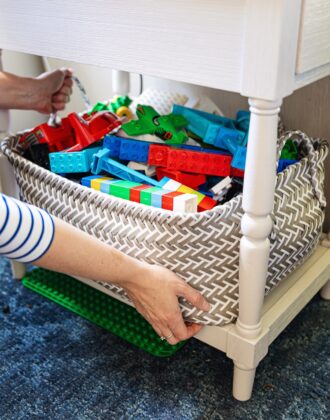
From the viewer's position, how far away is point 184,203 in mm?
703

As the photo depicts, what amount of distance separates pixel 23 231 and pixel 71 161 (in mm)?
305

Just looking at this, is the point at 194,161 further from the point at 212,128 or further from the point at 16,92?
the point at 16,92

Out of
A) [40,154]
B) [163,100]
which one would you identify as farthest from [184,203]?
[163,100]

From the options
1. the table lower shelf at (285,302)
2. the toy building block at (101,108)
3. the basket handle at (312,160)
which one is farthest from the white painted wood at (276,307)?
the toy building block at (101,108)

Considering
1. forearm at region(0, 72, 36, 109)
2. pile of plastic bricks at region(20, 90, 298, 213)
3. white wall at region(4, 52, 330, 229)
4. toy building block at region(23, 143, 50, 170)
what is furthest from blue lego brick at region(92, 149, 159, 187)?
white wall at region(4, 52, 330, 229)

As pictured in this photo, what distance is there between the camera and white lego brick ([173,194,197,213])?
70cm

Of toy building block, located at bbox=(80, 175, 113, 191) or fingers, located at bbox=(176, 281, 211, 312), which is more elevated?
toy building block, located at bbox=(80, 175, 113, 191)

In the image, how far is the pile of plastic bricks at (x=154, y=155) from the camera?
766mm

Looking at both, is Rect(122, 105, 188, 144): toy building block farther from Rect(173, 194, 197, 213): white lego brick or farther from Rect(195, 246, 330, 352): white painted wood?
Rect(195, 246, 330, 352): white painted wood

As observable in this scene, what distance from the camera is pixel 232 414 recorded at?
2.44 ft

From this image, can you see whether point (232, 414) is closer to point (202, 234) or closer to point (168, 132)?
point (202, 234)

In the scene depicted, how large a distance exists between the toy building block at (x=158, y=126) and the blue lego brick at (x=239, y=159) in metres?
0.12

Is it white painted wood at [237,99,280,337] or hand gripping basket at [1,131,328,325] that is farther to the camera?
hand gripping basket at [1,131,328,325]

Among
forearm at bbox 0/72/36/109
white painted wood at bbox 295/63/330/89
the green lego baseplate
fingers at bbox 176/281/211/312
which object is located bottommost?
the green lego baseplate
